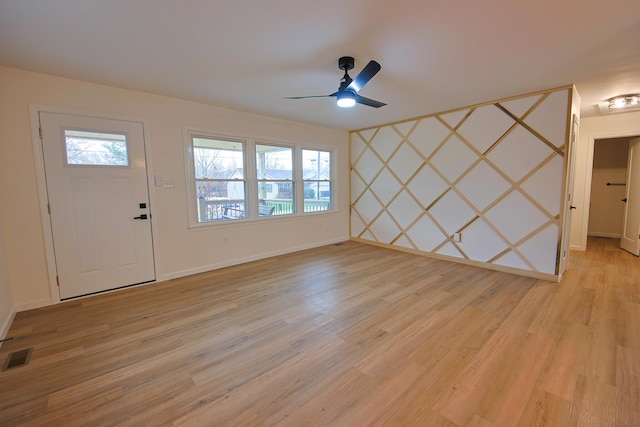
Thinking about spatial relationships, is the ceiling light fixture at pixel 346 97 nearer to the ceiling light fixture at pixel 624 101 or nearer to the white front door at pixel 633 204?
the ceiling light fixture at pixel 624 101

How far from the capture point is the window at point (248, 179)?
394 centimetres

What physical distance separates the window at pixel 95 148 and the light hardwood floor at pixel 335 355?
155 cm

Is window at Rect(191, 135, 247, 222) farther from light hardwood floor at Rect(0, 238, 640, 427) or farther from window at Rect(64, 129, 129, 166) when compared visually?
light hardwood floor at Rect(0, 238, 640, 427)

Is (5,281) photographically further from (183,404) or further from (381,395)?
(381,395)

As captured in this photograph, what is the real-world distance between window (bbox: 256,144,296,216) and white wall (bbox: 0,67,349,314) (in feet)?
0.70

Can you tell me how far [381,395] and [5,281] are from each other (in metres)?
3.50

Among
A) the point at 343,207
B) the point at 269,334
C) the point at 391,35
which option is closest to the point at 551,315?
the point at 269,334

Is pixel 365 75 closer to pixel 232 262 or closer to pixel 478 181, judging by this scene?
pixel 478 181

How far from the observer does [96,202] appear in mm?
3127

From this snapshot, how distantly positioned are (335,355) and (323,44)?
8.00 ft

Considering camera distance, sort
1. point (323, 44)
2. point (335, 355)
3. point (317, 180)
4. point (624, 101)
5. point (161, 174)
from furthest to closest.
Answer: point (317, 180)
point (624, 101)
point (161, 174)
point (323, 44)
point (335, 355)

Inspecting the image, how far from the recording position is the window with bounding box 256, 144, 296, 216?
463 cm

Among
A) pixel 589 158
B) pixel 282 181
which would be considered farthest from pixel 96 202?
pixel 589 158

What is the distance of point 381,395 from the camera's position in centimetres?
165
